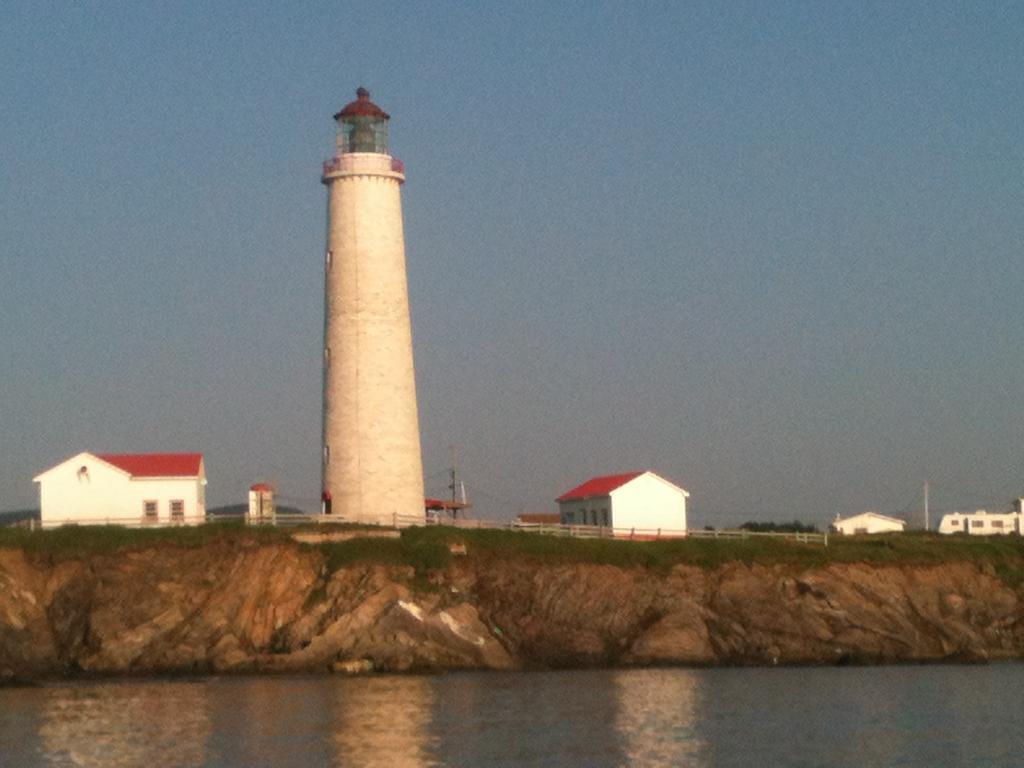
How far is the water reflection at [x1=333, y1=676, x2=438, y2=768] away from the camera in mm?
31062

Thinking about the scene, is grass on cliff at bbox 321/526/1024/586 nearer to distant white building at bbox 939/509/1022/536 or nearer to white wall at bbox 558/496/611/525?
white wall at bbox 558/496/611/525

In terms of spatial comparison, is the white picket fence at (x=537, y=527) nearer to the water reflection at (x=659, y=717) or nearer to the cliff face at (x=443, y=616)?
the cliff face at (x=443, y=616)

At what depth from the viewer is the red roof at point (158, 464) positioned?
53594mm

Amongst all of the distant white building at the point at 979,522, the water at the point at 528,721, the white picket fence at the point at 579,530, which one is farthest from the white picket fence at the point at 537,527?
the distant white building at the point at 979,522

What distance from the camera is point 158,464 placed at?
54.1m

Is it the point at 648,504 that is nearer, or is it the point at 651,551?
the point at 651,551

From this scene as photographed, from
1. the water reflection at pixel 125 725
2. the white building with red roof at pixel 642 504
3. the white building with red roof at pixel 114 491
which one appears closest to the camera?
the water reflection at pixel 125 725

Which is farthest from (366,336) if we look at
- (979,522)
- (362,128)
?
(979,522)

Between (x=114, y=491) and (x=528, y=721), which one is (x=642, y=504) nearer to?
(x=114, y=491)

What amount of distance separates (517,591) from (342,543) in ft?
17.0

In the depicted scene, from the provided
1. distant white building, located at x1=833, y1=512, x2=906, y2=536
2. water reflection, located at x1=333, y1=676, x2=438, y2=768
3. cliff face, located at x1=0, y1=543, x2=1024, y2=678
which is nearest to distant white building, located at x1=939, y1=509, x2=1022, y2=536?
distant white building, located at x1=833, y1=512, x2=906, y2=536

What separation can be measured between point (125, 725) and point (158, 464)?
19.7 m

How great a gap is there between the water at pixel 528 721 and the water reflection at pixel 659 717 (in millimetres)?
61

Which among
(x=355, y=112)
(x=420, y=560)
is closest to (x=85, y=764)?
(x=420, y=560)
